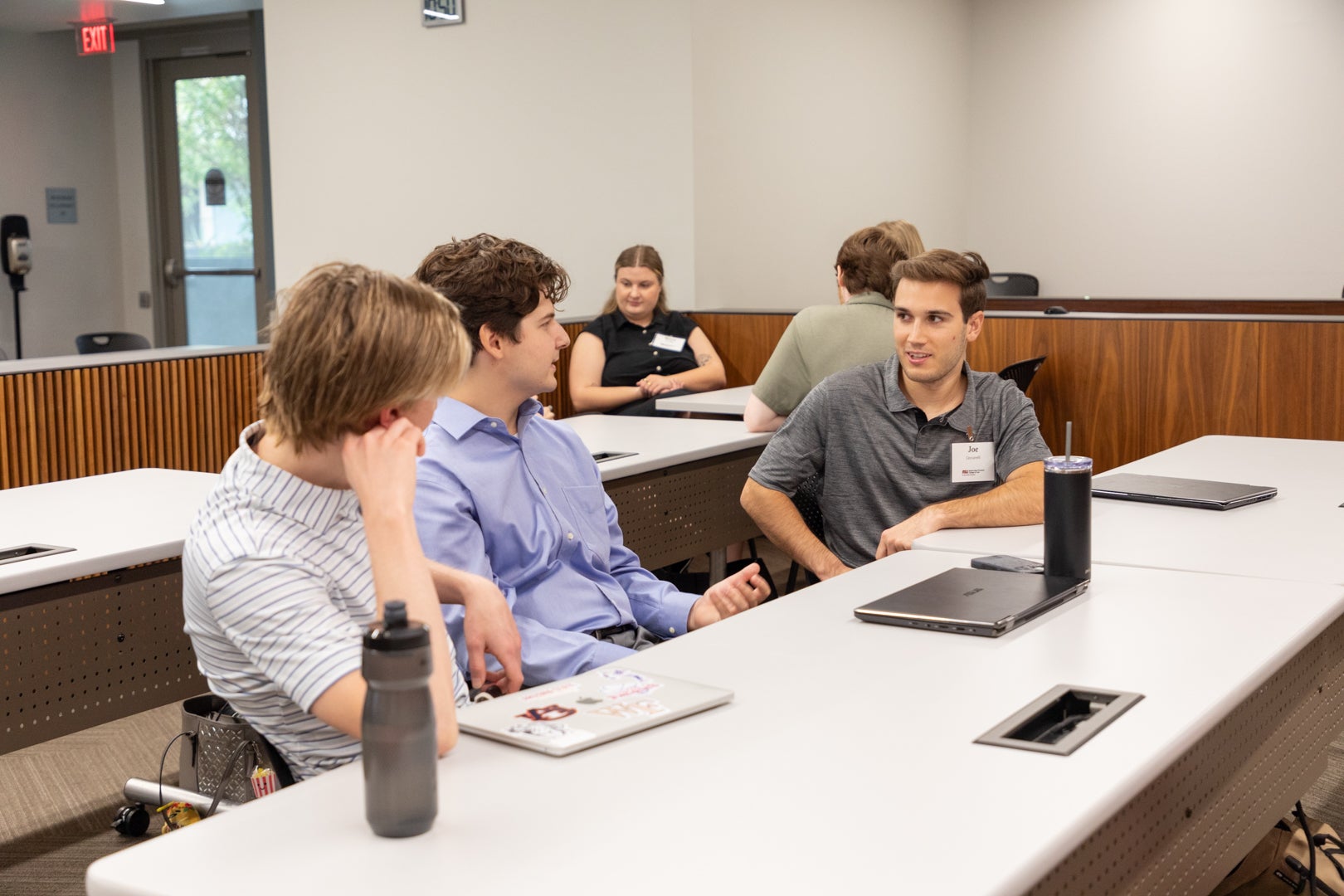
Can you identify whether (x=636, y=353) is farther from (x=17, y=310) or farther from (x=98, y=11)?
(x=17, y=310)

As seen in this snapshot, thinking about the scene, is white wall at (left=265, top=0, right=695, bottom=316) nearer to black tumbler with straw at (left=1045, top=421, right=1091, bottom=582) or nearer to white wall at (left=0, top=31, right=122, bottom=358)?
white wall at (left=0, top=31, right=122, bottom=358)

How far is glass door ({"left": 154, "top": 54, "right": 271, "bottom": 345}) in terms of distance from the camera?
350 inches

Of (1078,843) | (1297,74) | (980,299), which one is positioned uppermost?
(1297,74)

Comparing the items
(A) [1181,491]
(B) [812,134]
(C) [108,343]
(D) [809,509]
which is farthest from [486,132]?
(A) [1181,491]

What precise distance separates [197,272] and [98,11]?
5.80 ft

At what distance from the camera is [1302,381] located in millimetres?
4469

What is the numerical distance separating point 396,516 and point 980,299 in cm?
186

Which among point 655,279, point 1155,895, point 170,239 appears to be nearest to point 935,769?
point 1155,895

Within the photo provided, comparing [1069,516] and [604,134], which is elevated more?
[604,134]

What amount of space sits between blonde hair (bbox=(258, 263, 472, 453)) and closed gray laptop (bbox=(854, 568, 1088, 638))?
0.76 metres

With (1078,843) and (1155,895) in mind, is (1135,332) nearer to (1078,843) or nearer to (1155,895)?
(1155,895)

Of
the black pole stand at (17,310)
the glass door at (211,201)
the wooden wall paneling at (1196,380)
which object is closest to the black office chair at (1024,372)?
the wooden wall paneling at (1196,380)

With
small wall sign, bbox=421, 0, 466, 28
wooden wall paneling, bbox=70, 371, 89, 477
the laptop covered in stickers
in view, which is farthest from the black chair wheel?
small wall sign, bbox=421, 0, 466, 28

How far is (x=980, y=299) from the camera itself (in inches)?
116
